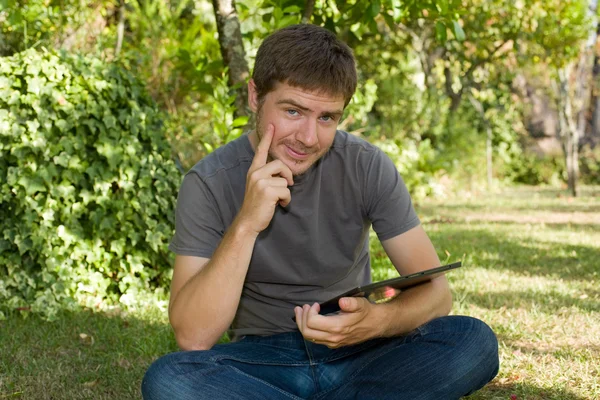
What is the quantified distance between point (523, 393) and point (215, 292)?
4.82 ft

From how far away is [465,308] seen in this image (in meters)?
4.66

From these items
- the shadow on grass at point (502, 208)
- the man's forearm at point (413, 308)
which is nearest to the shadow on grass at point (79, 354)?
the man's forearm at point (413, 308)

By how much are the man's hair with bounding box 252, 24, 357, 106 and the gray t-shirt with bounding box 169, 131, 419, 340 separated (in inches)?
11.7

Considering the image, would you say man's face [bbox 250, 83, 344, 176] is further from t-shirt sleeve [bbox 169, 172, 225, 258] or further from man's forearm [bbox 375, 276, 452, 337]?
man's forearm [bbox 375, 276, 452, 337]

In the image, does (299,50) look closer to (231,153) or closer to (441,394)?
(231,153)

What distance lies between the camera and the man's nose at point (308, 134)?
2.63m

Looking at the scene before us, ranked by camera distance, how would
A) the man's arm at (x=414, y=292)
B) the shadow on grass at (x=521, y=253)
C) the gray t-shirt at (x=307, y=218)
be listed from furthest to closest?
1. the shadow on grass at (x=521, y=253)
2. the gray t-shirt at (x=307, y=218)
3. the man's arm at (x=414, y=292)

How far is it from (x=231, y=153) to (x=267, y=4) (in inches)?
91.8

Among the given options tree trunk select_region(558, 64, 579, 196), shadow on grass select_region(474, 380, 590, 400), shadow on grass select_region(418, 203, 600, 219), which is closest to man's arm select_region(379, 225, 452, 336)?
shadow on grass select_region(474, 380, 590, 400)

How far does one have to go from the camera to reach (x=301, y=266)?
2814mm

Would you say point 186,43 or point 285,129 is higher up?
point 186,43

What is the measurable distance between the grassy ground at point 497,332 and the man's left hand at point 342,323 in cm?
90

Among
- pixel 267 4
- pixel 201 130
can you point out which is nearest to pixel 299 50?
pixel 267 4

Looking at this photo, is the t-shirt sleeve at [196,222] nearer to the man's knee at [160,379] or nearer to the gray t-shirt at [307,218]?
the gray t-shirt at [307,218]
